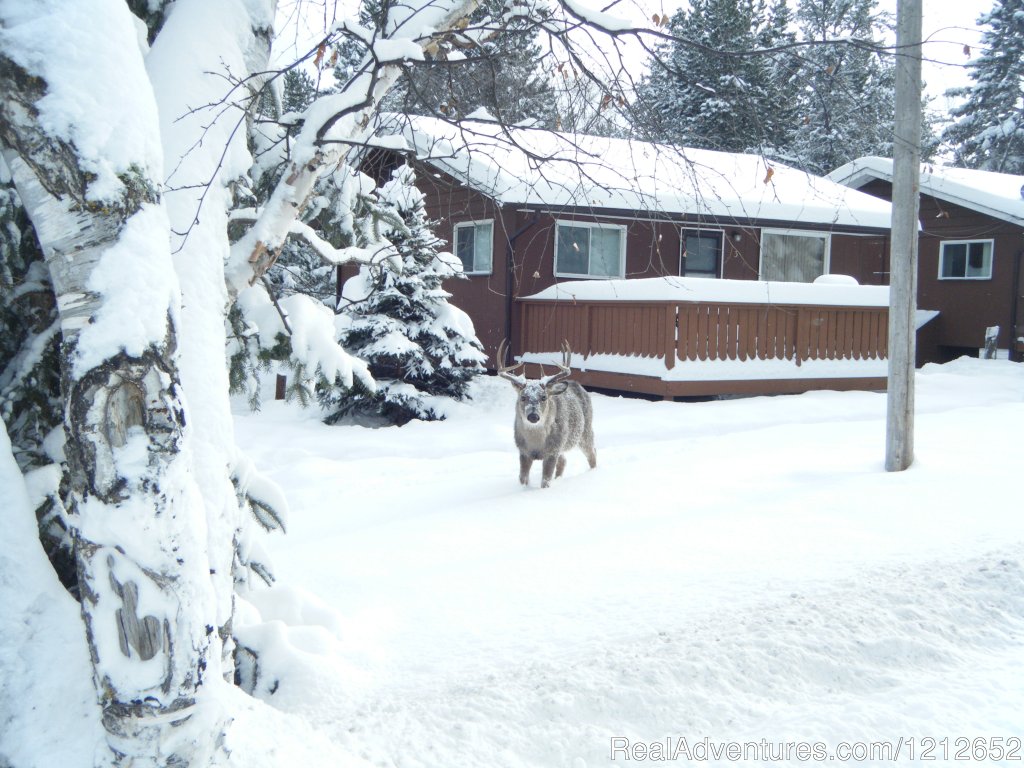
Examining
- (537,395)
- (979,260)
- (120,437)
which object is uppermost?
(979,260)

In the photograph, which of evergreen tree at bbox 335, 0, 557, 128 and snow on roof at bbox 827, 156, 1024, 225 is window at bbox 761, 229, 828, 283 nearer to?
snow on roof at bbox 827, 156, 1024, 225

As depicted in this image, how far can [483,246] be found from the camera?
19.4 m

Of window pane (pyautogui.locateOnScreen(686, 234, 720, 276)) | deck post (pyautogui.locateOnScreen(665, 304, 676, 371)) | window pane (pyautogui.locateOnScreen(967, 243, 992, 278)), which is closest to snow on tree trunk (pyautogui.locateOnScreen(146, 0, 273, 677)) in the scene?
deck post (pyautogui.locateOnScreen(665, 304, 676, 371))

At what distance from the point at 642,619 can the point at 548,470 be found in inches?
153

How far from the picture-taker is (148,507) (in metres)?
2.54

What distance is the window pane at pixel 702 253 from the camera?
A: 20500 mm

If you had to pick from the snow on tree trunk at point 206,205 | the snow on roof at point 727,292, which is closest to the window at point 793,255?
the snow on roof at point 727,292

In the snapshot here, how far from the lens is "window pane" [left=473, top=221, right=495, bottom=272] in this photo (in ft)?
62.3

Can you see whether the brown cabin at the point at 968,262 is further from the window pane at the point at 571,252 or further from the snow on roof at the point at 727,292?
the window pane at the point at 571,252

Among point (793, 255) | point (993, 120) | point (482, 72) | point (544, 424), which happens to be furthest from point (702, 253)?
point (993, 120)

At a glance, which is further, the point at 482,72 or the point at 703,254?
the point at 703,254

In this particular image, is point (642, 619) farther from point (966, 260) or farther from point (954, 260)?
point (954, 260)

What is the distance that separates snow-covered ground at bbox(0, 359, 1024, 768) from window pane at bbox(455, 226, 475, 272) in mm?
11393

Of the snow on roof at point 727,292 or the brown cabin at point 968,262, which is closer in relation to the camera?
the snow on roof at point 727,292
